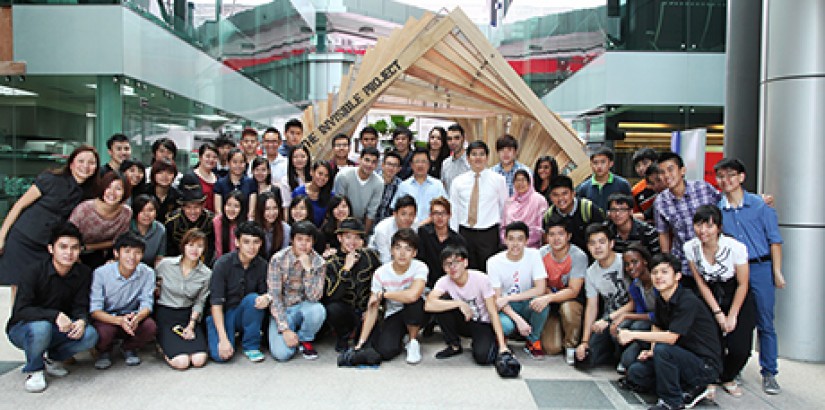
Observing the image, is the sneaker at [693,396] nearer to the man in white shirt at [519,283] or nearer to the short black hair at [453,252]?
the man in white shirt at [519,283]

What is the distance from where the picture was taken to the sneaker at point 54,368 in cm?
421

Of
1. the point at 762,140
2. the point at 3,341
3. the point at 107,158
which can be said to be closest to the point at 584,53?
the point at 762,140

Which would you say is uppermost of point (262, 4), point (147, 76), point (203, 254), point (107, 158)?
point (262, 4)

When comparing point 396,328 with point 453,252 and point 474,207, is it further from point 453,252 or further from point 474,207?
point 474,207

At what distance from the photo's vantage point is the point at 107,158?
764 cm

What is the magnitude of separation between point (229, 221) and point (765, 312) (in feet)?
13.5

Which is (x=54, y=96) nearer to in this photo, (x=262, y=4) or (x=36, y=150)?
(x=36, y=150)

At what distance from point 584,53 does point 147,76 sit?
719 cm

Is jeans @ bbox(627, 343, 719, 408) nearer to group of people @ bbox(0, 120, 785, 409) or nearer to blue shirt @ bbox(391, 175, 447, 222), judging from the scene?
group of people @ bbox(0, 120, 785, 409)

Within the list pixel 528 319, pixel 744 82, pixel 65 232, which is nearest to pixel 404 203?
pixel 528 319

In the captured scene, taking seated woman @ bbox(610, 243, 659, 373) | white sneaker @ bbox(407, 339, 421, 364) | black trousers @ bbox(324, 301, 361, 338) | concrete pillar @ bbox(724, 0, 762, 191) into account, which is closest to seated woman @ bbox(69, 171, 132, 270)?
black trousers @ bbox(324, 301, 361, 338)

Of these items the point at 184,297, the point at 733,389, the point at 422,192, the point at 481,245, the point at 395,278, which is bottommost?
the point at 733,389

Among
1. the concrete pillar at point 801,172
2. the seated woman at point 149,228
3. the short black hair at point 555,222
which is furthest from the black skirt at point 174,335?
the concrete pillar at point 801,172

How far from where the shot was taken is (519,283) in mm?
4895
